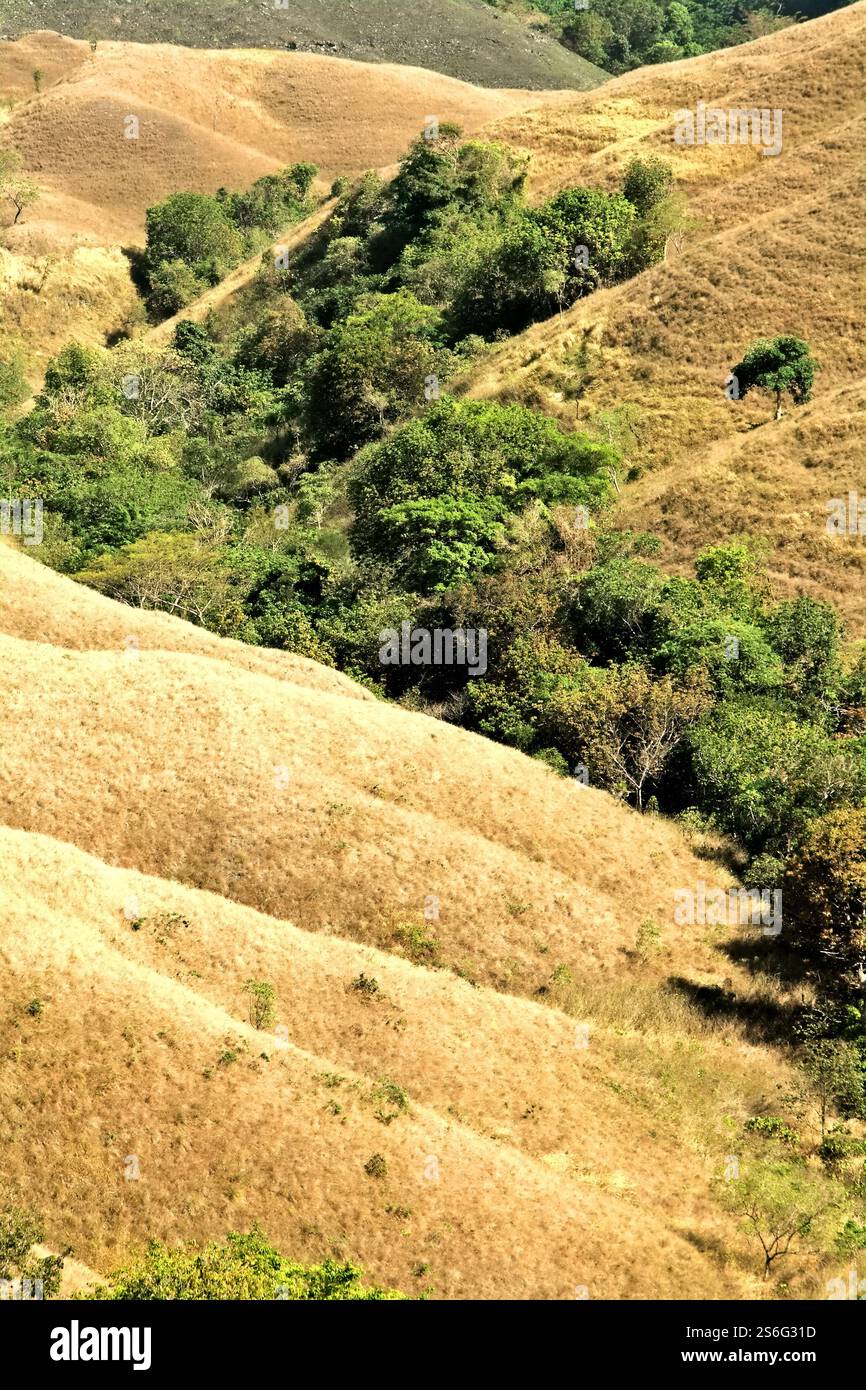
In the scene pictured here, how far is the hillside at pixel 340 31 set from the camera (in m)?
138

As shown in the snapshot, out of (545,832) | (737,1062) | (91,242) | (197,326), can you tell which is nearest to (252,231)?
(91,242)

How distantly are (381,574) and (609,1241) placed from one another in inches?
1077

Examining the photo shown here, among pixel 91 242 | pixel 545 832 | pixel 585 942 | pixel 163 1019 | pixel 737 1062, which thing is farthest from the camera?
pixel 91 242

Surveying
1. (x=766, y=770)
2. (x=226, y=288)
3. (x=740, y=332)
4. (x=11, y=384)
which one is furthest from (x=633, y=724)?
(x=226, y=288)

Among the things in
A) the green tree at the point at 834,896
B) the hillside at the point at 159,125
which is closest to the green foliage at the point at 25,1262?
the green tree at the point at 834,896

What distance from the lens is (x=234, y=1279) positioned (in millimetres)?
17922

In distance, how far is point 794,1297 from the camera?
69.6 feet

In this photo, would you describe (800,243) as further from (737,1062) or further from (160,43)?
(160,43)

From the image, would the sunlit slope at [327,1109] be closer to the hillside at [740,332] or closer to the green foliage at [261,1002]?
the green foliage at [261,1002]

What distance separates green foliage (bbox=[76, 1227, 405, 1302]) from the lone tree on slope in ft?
141

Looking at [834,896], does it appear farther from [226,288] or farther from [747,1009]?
[226,288]

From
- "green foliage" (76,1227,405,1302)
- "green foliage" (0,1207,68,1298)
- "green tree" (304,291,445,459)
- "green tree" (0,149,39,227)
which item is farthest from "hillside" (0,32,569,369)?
"green foliage" (76,1227,405,1302)

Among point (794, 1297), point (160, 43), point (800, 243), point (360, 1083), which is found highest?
point (160, 43)

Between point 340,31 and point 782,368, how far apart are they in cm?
10327
